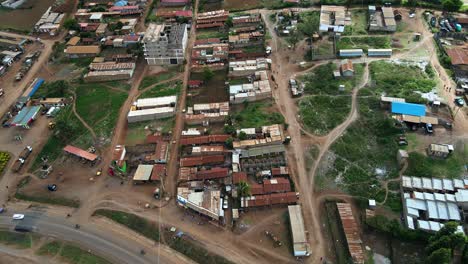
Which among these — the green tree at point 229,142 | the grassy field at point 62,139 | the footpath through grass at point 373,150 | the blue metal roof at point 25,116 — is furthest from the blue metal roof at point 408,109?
the blue metal roof at point 25,116

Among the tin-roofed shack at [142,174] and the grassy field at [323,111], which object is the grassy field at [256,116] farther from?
the tin-roofed shack at [142,174]

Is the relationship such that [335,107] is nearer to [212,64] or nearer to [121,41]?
[212,64]

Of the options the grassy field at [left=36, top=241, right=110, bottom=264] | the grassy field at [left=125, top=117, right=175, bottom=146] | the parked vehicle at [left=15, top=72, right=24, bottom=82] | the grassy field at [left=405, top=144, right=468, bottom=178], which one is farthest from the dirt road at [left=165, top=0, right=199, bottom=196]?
the parked vehicle at [left=15, top=72, right=24, bottom=82]

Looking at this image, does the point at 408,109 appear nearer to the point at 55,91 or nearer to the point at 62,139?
the point at 62,139

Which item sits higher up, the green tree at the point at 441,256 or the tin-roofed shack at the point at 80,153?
the tin-roofed shack at the point at 80,153

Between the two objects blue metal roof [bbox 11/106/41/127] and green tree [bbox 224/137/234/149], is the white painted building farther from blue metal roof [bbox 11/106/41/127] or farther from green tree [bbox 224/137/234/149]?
green tree [bbox 224/137/234/149]

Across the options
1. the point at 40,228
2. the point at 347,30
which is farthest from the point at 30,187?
the point at 347,30
